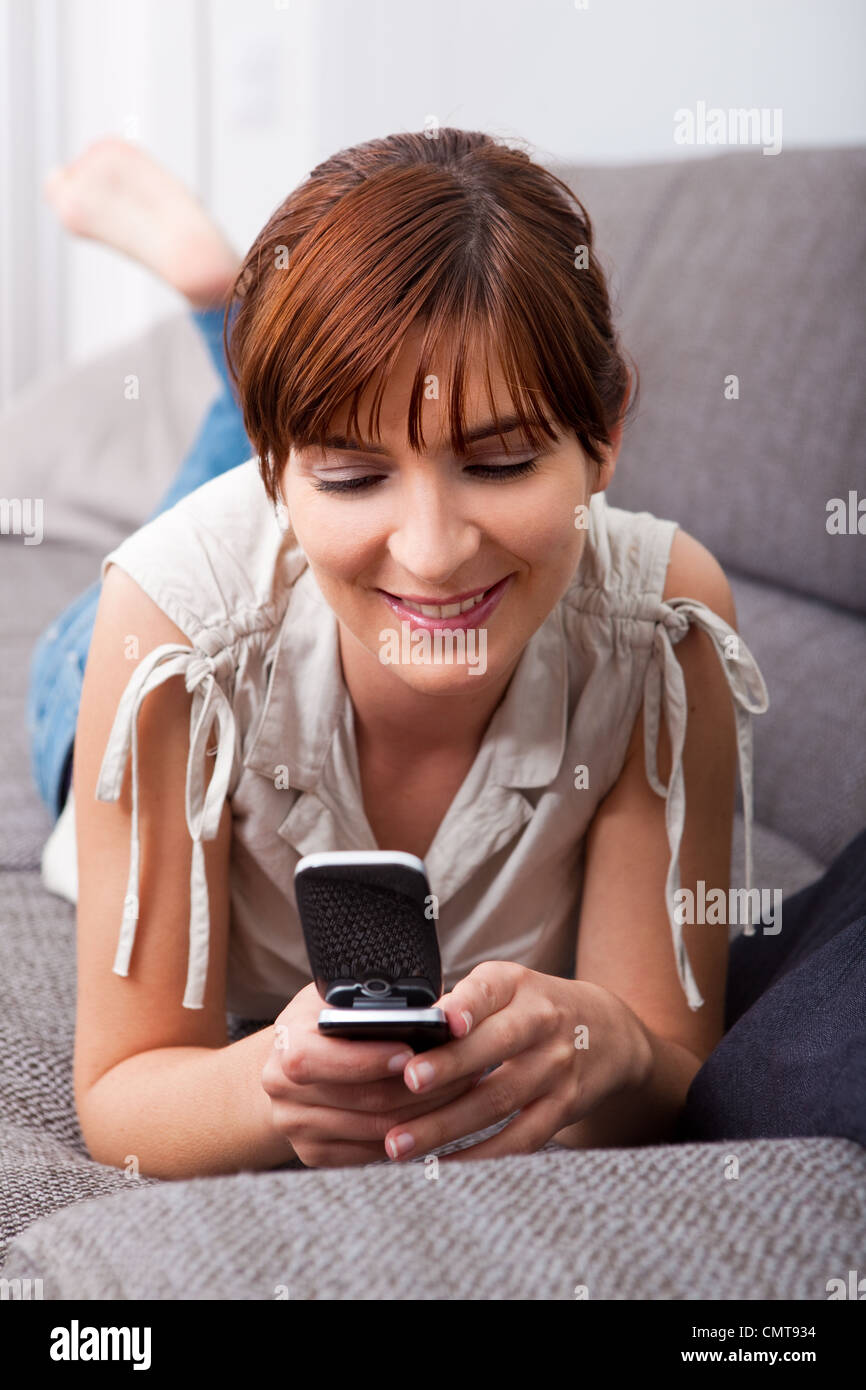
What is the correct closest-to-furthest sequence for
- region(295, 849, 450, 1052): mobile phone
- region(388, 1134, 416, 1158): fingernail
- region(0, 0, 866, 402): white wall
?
region(295, 849, 450, 1052): mobile phone → region(388, 1134, 416, 1158): fingernail → region(0, 0, 866, 402): white wall

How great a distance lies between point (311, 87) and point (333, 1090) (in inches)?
101

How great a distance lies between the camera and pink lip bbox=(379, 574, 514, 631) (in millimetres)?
768

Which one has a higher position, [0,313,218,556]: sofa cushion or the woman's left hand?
[0,313,218,556]: sofa cushion

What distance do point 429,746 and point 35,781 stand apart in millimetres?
592

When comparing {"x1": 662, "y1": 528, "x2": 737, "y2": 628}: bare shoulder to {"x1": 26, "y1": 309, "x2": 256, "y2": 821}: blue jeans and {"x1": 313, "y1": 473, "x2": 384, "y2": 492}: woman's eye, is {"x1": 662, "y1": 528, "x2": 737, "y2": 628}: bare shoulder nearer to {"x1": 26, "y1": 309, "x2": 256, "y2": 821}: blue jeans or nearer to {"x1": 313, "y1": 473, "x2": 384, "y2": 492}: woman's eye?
{"x1": 313, "y1": 473, "x2": 384, "y2": 492}: woman's eye

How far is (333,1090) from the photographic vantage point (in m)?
0.71

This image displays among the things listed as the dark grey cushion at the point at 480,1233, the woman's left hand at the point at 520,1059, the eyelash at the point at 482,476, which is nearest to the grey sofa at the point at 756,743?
the dark grey cushion at the point at 480,1233

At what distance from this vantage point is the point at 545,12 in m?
2.10

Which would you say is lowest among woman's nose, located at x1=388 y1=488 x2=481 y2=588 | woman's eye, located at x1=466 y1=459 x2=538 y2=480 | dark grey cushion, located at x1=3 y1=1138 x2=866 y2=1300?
dark grey cushion, located at x1=3 y1=1138 x2=866 y2=1300

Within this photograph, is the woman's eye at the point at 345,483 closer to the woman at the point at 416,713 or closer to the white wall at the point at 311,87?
the woman at the point at 416,713

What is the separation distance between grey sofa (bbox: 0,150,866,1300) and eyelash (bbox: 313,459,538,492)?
370 mm

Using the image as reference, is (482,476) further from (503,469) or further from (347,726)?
(347,726)

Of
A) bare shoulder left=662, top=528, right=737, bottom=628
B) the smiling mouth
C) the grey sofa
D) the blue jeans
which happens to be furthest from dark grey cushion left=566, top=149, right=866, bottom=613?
Answer: the smiling mouth
